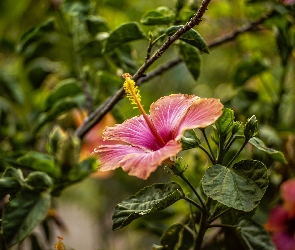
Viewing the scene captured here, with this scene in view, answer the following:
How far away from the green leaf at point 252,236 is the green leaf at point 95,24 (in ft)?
1.53

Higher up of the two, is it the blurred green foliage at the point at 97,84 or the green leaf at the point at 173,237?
the blurred green foliage at the point at 97,84

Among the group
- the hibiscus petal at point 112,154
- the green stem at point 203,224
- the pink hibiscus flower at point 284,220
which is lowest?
the pink hibiscus flower at point 284,220

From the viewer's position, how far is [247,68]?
971 millimetres

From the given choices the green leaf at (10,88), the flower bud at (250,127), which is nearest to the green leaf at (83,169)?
the flower bud at (250,127)

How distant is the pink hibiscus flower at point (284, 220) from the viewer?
0.91m

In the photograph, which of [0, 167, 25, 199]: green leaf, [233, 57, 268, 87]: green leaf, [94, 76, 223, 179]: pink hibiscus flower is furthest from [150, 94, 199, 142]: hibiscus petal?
[233, 57, 268, 87]: green leaf

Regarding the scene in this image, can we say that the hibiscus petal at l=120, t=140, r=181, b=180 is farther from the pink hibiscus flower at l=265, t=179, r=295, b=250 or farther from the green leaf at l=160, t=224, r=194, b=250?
the pink hibiscus flower at l=265, t=179, r=295, b=250

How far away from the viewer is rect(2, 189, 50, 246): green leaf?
598 mm

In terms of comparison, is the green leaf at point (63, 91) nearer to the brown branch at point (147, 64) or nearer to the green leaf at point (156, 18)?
the brown branch at point (147, 64)

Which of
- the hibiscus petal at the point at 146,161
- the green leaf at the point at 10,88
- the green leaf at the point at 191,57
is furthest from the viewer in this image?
the green leaf at the point at 10,88

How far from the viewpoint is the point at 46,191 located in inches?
25.5

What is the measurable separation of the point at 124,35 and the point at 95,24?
172 millimetres

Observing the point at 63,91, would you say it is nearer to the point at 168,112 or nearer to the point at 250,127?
the point at 168,112

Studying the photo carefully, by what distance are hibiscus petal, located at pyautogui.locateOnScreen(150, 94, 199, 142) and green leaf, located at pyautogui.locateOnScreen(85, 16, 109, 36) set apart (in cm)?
28
